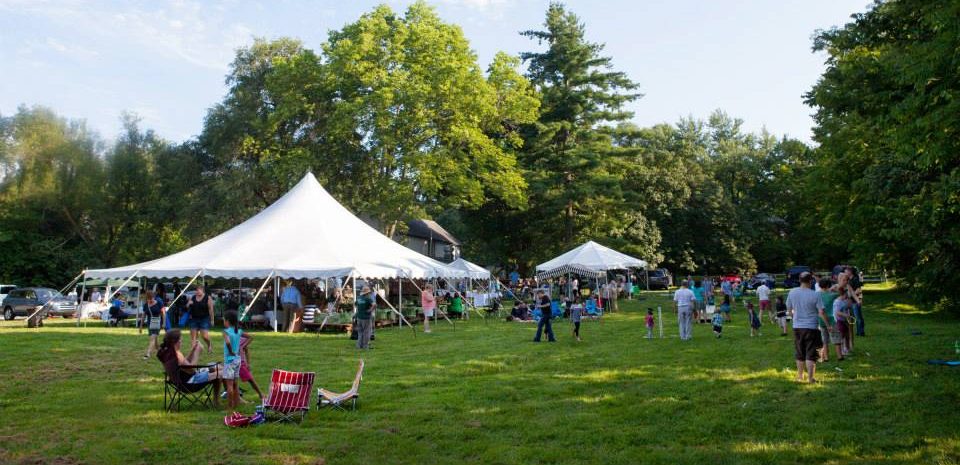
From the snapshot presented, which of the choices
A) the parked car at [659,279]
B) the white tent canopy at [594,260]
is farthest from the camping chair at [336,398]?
the parked car at [659,279]

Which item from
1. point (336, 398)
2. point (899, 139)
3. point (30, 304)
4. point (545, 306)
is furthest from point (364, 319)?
point (30, 304)

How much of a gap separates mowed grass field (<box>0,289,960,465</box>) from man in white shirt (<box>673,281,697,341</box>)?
682 millimetres

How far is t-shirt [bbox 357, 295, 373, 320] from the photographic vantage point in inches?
566

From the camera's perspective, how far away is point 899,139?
8.78 m

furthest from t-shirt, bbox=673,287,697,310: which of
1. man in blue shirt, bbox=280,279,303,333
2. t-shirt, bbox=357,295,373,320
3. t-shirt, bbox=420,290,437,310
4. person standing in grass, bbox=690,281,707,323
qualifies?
man in blue shirt, bbox=280,279,303,333

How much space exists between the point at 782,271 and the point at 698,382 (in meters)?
52.7

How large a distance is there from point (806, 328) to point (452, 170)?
21855 millimetres

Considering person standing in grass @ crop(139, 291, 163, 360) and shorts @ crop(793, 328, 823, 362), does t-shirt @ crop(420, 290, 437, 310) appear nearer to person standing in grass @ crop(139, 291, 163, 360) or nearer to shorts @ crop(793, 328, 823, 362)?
person standing in grass @ crop(139, 291, 163, 360)

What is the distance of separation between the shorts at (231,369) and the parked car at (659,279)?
4120 centimetres

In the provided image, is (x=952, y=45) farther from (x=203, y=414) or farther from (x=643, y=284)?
(x=643, y=284)

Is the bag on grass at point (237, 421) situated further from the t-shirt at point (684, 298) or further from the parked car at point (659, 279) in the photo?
the parked car at point (659, 279)

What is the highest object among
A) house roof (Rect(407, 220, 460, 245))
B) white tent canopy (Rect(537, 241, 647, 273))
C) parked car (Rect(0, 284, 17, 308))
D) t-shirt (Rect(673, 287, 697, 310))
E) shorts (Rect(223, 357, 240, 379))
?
house roof (Rect(407, 220, 460, 245))

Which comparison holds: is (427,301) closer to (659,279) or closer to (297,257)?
(297,257)

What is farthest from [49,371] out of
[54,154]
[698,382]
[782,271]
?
[782,271]
